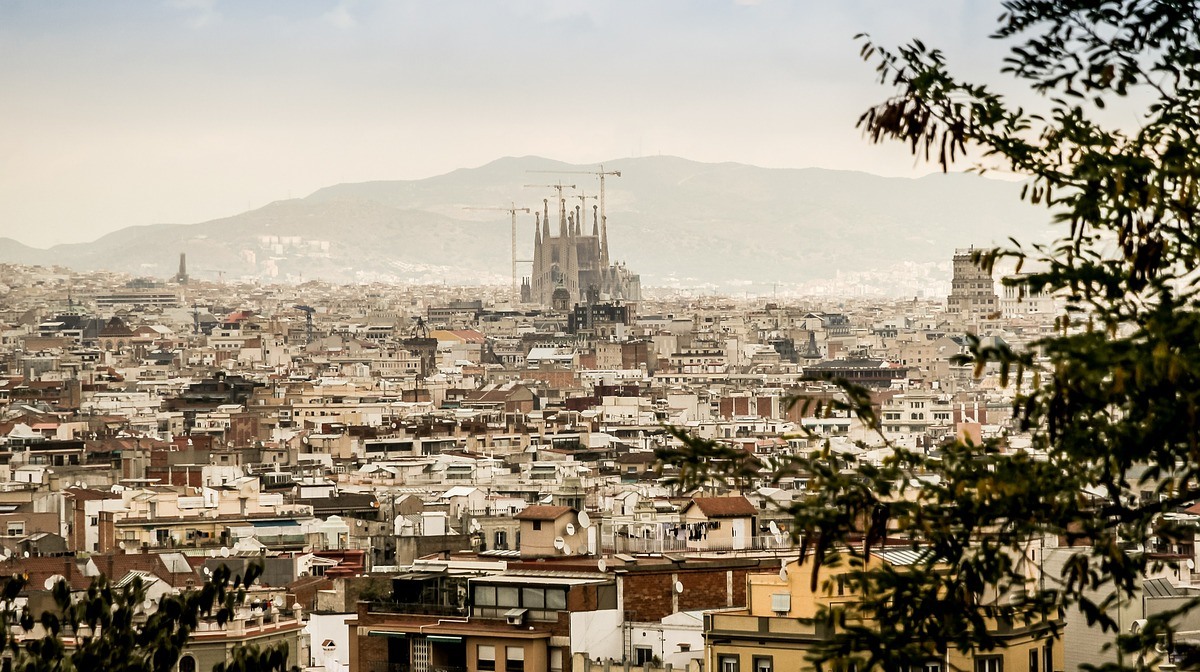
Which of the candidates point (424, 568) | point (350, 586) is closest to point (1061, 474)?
point (424, 568)

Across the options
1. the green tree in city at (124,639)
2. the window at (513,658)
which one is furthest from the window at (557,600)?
the green tree in city at (124,639)

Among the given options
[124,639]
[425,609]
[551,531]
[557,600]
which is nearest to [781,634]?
[557,600]

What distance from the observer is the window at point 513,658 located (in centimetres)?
1994

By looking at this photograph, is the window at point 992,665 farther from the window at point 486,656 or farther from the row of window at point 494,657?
the window at point 486,656

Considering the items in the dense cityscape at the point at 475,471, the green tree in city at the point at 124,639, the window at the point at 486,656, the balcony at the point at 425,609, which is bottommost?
the dense cityscape at the point at 475,471

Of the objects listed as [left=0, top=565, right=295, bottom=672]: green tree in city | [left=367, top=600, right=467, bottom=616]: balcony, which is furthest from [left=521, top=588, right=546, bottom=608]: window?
[left=0, top=565, right=295, bottom=672]: green tree in city

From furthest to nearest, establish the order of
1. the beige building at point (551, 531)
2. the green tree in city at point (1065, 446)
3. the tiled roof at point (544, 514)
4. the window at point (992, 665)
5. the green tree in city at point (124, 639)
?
the tiled roof at point (544, 514) → the beige building at point (551, 531) → the window at point (992, 665) → the green tree in city at point (124, 639) → the green tree in city at point (1065, 446)

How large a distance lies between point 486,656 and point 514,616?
34cm

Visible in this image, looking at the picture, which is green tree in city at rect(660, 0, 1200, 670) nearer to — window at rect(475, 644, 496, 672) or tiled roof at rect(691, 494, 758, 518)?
window at rect(475, 644, 496, 672)

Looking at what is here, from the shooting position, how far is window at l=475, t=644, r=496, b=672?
1995 cm

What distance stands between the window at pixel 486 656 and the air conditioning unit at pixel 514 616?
0.74 ft

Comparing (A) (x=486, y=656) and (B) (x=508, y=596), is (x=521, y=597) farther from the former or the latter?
(A) (x=486, y=656)

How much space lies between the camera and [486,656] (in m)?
20.0

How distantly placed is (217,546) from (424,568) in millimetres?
21027
